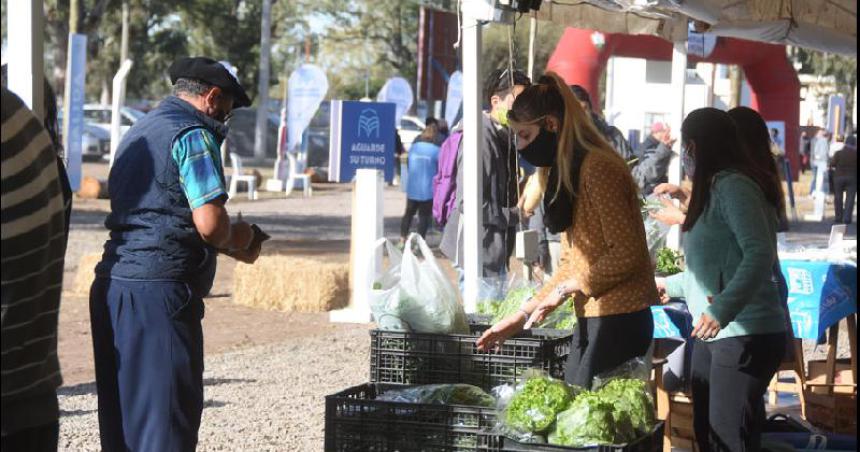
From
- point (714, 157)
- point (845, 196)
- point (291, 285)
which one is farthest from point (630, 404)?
point (845, 196)

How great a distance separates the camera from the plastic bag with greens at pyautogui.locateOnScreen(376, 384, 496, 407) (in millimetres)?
4371

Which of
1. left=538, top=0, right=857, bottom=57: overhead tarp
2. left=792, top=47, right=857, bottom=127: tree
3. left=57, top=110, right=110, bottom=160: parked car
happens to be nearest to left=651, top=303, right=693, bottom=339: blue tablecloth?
left=538, top=0, right=857, bottom=57: overhead tarp

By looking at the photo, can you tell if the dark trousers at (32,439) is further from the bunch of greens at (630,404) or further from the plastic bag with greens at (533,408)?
the bunch of greens at (630,404)

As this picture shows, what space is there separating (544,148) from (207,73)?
117cm

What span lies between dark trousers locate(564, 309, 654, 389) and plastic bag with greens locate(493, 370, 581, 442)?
310 mm

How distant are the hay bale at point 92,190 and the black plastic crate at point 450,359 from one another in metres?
23.8

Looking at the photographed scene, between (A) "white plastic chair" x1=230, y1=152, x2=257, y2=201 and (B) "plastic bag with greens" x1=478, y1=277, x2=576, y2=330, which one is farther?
(A) "white plastic chair" x1=230, y1=152, x2=257, y2=201

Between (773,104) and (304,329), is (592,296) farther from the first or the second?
(773,104)

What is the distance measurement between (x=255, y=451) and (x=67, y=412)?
155 centimetres

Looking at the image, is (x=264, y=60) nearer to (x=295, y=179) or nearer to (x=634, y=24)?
(x=295, y=179)

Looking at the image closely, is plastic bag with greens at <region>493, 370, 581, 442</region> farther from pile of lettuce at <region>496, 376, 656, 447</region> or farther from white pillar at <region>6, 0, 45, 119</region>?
white pillar at <region>6, 0, 45, 119</region>

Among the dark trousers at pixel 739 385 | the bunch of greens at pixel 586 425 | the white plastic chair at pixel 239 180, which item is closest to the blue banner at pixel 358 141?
the dark trousers at pixel 739 385

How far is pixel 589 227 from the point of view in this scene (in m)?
4.30

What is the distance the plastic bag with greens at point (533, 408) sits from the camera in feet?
12.7
